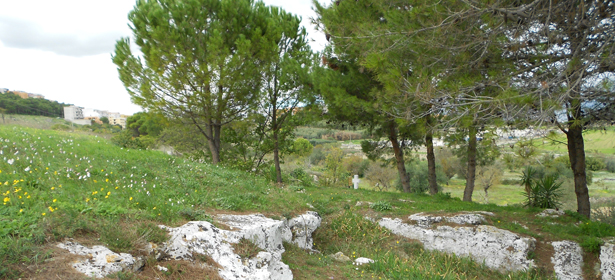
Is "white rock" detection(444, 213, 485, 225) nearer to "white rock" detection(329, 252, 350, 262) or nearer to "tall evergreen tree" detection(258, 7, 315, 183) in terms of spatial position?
"white rock" detection(329, 252, 350, 262)

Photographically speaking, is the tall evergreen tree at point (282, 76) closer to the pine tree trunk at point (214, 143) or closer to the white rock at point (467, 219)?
the pine tree trunk at point (214, 143)

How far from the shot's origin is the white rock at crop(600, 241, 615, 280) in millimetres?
5414

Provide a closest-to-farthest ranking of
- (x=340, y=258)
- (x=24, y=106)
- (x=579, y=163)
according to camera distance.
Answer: (x=340, y=258), (x=579, y=163), (x=24, y=106)

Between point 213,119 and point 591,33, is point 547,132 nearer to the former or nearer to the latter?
point 591,33

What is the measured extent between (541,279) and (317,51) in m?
10.4

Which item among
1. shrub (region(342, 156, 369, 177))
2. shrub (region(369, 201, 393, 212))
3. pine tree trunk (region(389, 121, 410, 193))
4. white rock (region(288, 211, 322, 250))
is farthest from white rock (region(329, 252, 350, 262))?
shrub (region(342, 156, 369, 177))

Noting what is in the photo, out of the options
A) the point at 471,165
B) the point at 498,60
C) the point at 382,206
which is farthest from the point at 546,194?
the point at 498,60

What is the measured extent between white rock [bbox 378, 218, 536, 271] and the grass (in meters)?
0.25

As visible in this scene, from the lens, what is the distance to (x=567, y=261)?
5.97 metres

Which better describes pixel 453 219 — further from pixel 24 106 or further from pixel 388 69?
pixel 24 106

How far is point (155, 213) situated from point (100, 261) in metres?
1.35

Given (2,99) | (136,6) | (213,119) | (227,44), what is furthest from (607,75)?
(2,99)

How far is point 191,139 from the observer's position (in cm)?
2677

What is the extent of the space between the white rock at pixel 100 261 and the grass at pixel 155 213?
13 cm
